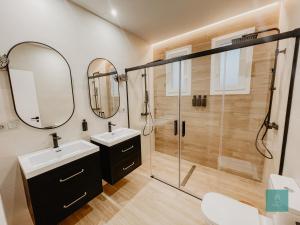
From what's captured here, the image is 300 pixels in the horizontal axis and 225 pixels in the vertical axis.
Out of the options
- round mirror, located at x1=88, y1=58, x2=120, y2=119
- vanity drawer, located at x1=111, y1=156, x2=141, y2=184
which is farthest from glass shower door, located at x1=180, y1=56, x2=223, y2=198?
round mirror, located at x1=88, y1=58, x2=120, y2=119

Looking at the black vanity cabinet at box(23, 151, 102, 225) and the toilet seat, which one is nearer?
the toilet seat

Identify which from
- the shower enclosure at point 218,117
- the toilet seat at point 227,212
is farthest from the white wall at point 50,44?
the toilet seat at point 227,212

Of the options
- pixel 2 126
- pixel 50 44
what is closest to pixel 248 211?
pixel 2 126

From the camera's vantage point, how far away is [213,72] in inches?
92.4

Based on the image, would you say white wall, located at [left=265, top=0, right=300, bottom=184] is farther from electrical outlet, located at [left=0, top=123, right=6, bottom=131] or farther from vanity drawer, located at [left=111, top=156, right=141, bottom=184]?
electrical outlet, located at [left=0, top=123, right=6, bottom=131]

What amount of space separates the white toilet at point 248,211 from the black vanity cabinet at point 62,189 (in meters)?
1.22

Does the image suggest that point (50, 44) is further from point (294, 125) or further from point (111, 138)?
point (294, 125)

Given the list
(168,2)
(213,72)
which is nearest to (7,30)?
(168,2)

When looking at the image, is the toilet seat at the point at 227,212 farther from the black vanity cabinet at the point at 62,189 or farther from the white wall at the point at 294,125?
the black vanity cabinet at the point at 62,189

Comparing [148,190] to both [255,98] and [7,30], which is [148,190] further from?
[7,30]

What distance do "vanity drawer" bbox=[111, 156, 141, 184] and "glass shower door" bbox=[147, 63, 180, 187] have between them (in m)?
0.64

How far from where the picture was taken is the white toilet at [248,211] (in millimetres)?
819

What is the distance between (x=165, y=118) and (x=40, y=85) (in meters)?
2.24

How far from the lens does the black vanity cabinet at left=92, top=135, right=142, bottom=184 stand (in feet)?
5.91
